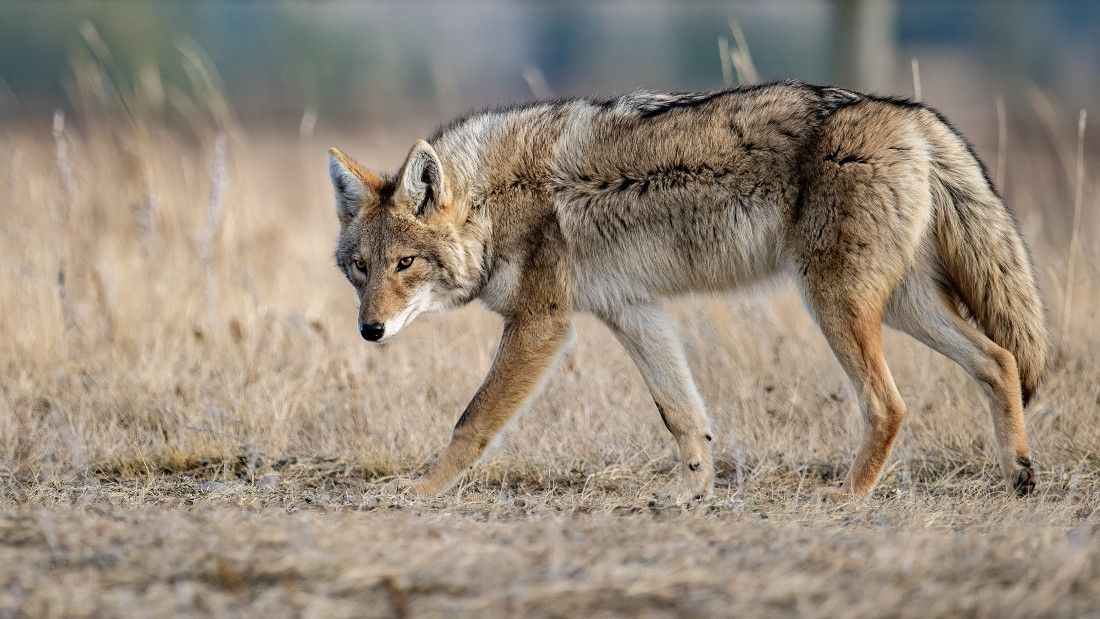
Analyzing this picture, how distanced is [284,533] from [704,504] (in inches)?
71.8

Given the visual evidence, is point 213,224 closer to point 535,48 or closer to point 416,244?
point 416,244

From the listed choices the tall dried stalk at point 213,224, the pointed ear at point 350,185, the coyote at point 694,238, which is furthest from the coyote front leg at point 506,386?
the tall dried stalk at point 213,224

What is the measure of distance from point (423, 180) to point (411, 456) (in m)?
1.32

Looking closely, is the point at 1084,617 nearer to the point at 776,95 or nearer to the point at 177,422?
the point at 776,95

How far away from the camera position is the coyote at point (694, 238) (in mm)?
5109

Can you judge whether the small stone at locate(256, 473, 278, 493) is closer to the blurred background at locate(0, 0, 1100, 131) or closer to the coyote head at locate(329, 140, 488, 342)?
the coyote head at locate(329, 140, 488, 342)

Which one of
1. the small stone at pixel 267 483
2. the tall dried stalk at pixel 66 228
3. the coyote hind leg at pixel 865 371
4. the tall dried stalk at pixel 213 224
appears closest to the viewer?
the coyote hind leg at pixel 865 371

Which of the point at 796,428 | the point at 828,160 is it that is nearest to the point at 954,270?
the point at 828,160

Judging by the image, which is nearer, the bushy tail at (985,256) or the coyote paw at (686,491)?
the coyote paw at (686,491)

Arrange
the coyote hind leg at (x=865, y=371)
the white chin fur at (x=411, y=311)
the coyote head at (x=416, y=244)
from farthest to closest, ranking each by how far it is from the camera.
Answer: the coyote head at (x=416, y=244)
the white chin fur at (x=411, y=311)
the coyote hind leg at (x=865, y=371)

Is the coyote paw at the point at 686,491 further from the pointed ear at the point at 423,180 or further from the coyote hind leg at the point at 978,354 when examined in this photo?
the pointed ear at the point at 423,180

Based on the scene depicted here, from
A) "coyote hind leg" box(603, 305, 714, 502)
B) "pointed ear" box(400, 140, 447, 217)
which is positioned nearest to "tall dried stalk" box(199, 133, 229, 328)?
"pointed ear" box(400, 140, 447, 217)

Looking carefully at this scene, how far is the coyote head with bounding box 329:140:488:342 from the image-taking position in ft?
18.3

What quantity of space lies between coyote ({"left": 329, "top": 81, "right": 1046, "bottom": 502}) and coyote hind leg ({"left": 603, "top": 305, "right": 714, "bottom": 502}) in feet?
0.03
